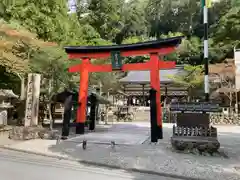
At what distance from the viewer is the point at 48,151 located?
8.83 meters

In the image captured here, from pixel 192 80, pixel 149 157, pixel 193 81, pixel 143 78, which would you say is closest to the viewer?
pixel 149 157

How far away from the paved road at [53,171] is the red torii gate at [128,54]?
506cm

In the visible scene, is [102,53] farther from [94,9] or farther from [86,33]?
[94,9]

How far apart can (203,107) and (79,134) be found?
6.75 m

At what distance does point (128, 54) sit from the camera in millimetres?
12664

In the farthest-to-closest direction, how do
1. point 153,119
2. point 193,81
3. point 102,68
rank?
point 193,81, point 102,68, point 153,119

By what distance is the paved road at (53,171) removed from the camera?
19.6 feet

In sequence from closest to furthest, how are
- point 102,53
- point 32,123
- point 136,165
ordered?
point 136,165, point 32,123, point 102,53

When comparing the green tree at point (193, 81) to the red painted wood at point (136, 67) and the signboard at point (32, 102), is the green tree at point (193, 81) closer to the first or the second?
the red painted wood at point (136, 67)

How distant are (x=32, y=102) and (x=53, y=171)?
661 centimetres

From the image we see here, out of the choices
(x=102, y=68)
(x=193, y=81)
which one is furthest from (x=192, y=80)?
(x=102, y=68)

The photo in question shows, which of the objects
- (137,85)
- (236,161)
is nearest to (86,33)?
(137,85)

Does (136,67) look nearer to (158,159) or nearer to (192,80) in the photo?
(158,159)

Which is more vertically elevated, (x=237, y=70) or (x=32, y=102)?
(x=237, y=70)
